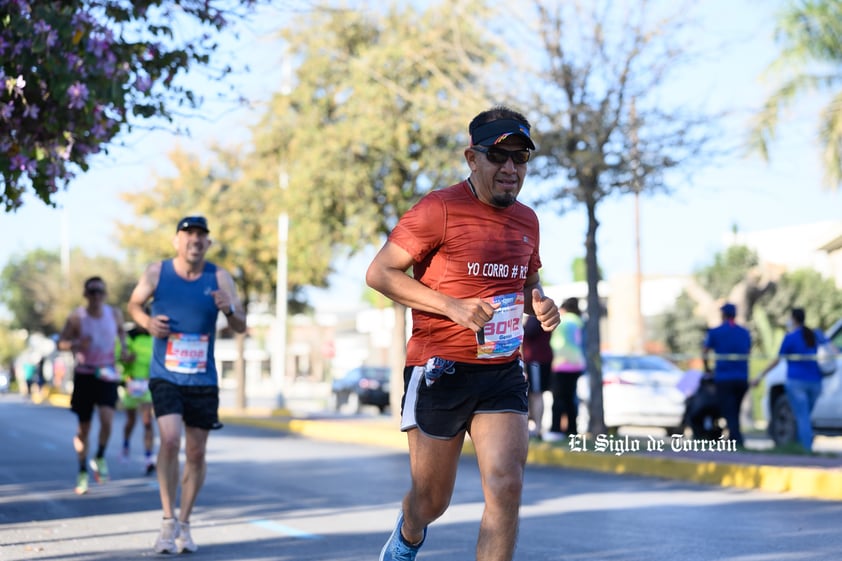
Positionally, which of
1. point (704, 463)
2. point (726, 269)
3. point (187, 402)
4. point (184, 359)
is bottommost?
point (704, 463)

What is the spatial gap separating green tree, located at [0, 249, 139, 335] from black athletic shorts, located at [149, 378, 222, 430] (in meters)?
49.0

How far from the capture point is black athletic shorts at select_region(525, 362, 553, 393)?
17.4 metres

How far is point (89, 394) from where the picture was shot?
1323cm

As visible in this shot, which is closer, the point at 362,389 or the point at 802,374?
the point at 802,374

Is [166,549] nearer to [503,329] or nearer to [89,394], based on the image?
[503,329]

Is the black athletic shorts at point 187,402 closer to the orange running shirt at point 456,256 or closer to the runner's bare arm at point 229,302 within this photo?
the runner's bare arm at point 229,302

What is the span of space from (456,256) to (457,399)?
57cm

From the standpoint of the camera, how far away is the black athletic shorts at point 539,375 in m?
17.4

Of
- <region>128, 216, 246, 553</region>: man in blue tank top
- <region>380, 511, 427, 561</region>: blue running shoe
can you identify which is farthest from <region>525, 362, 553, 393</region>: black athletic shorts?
<region>380, 511, 427, 561</region>: blue running shoe

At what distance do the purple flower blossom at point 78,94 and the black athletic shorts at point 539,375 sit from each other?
8615mm

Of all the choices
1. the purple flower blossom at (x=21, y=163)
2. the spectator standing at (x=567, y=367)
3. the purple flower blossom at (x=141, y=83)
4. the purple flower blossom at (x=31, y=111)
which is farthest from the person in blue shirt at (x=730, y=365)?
the purple flower blossom at (x=31, y=111)

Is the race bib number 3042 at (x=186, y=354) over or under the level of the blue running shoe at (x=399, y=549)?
over

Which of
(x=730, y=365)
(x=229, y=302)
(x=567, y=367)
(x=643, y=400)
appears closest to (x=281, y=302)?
(x=643, y=400)

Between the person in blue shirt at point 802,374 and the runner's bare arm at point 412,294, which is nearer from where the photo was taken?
the runner's bare arm at point 412,294
